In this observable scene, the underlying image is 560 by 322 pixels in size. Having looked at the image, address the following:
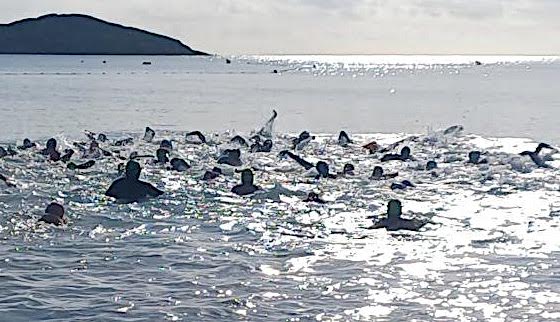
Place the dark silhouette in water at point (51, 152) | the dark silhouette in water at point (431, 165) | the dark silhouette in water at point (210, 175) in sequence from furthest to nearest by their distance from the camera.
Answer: the dark silhouette in water at point (51, 152), the dark silhouette in water at point (431, 165), the dark silhouette in water at point (210, 175)

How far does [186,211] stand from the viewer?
24.5 m

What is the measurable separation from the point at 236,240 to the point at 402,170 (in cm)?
1330

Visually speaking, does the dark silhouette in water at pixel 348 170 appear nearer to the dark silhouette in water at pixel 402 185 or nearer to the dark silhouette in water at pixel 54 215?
the dark silhouette in water at pixel 402 185

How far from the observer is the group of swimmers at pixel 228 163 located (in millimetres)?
22641

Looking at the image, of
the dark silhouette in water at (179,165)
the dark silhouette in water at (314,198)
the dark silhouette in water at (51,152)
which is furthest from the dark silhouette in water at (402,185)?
the dark silhouette in water at (51,152)

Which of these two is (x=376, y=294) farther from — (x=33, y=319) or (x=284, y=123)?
(x=284, y=123)

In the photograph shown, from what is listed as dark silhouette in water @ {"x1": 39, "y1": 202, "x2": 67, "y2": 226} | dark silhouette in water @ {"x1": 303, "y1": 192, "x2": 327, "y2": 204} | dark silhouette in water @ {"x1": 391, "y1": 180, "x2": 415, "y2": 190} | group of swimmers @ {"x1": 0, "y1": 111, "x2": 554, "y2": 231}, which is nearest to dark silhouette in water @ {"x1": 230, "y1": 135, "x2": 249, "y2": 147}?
group of swimmers @ {"x1": 0, "y1": 111, "x2": 554, "y2": 231}

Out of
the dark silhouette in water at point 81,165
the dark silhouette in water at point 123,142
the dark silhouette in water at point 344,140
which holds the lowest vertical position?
the dark silhouette in water at point 123,142

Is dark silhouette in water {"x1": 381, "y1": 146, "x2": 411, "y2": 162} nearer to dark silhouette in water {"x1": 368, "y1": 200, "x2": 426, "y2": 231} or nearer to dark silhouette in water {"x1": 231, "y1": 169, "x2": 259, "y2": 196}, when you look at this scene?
dark silhouette in water {"x1": 231, "y1": 169, "x2": 259, "y2": 196}

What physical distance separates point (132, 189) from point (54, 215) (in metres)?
3.96

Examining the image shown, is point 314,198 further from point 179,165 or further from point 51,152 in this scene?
point 51,152

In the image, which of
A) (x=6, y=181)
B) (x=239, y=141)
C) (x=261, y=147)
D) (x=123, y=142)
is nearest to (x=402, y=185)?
(x=6, y=181)

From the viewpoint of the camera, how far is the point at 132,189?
2639cm

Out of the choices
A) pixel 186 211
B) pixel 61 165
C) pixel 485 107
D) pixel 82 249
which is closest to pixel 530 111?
pixel 485 107
